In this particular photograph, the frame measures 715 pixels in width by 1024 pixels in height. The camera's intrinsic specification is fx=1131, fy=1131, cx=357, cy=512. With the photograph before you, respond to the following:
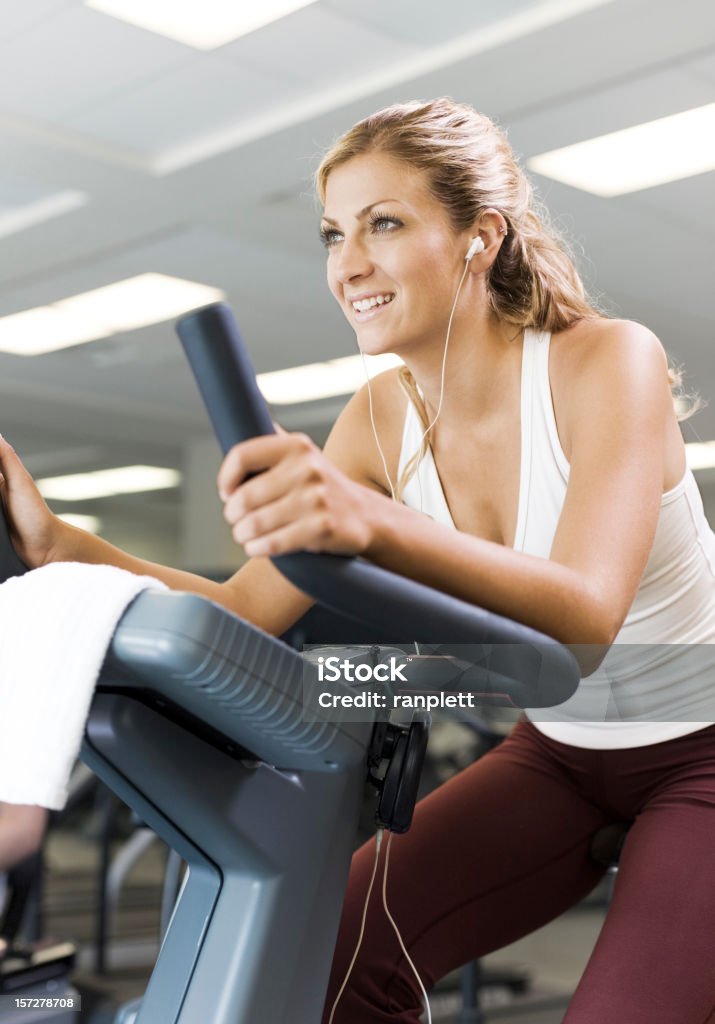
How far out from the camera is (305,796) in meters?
0.76

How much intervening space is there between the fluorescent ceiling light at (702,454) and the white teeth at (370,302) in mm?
5614

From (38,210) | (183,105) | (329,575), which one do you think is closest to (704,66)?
(183,105)

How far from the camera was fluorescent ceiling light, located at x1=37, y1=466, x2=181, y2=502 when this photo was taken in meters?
9.82

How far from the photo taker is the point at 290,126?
3971 mm

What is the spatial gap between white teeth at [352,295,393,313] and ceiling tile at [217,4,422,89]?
2.68m

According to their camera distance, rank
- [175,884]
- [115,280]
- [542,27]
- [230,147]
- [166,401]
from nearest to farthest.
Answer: [175,884], [542,27], [230,147], [115,280], [166,401]

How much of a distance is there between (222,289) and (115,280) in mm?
524

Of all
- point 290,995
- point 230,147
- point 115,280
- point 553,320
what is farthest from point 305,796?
point 115,280

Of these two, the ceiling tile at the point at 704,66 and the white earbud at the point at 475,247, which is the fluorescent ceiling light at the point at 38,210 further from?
the white earbud at the point at 475,247

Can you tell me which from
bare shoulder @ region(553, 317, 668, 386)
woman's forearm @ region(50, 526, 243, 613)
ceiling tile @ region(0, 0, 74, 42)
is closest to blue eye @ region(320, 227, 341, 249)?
bare shoulder @ region(553, 317, 668, 386)

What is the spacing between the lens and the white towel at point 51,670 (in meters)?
0.60

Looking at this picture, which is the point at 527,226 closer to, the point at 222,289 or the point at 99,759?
the point at 99,759

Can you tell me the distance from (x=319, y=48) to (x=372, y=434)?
276 cm

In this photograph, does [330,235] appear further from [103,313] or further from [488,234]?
[103,313]
